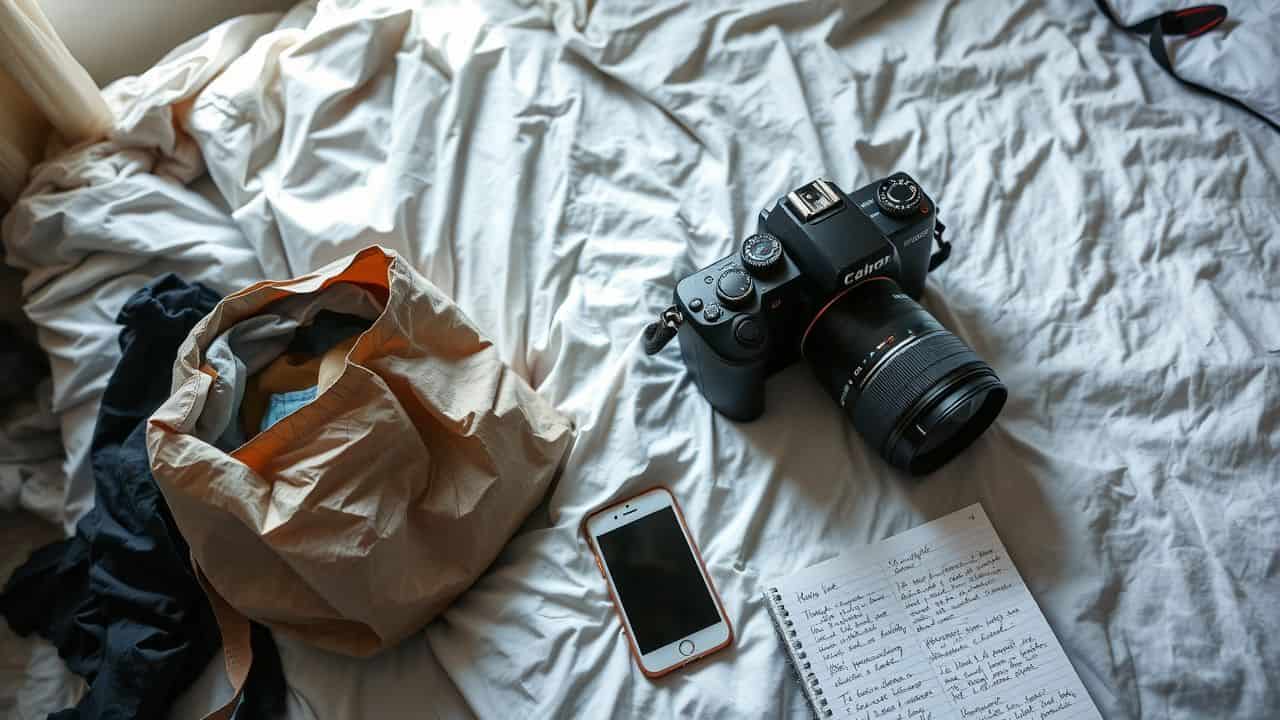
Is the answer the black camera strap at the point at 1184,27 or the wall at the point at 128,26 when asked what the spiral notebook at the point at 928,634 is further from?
the wall at the point at 128,26

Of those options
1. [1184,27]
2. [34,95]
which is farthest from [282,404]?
[1184,27]

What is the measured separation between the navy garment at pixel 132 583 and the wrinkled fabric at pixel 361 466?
6 centimetres

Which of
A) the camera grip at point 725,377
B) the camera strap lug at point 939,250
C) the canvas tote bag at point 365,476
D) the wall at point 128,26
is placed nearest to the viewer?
the canvas tote bag at point 365,476

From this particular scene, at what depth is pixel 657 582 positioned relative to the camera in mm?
811

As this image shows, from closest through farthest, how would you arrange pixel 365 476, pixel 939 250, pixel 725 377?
pixel 365 476 < pixel 725 377 < pixel 939 250

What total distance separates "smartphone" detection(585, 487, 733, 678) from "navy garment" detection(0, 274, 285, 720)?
1.08 ft

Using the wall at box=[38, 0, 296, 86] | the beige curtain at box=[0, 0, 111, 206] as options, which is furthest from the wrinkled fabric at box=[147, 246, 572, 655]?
the wall at box=[38, 0, 296, 86]

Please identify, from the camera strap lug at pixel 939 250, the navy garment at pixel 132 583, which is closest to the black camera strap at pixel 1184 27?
the camera strap lug at pixel 939 250

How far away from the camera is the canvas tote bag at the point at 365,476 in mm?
690

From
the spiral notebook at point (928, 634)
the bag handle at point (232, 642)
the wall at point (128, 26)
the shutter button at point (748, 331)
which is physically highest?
the wall at point (128, 26)

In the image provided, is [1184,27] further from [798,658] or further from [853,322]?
[798,658]

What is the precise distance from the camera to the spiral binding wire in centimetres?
75

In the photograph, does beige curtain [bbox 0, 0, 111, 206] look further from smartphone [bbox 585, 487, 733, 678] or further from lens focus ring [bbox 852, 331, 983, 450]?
lens focus ring [bbox 852, 331, 983, 450]

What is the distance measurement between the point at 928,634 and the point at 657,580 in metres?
0.26
